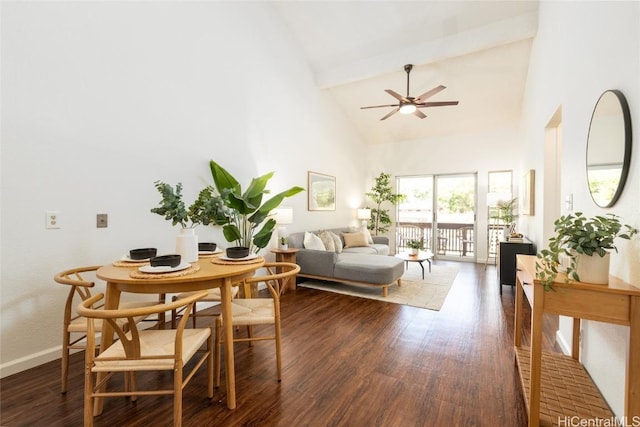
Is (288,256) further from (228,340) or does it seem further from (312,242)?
(228,340)

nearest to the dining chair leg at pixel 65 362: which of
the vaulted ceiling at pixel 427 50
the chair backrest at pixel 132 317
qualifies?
the chair backrest at pixel 132 317

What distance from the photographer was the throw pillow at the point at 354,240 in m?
5.91

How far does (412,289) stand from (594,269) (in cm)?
298

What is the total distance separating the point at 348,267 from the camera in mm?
4141

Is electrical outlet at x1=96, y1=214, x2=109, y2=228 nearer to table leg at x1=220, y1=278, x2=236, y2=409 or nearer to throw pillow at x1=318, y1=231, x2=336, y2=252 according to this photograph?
table leg at x1=220, y1=278, x2=236, y2=409

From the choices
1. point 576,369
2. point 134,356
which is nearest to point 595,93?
point 576,369

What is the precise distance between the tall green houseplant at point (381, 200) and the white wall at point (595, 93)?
4079mm

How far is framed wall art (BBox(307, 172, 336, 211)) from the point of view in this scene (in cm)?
554

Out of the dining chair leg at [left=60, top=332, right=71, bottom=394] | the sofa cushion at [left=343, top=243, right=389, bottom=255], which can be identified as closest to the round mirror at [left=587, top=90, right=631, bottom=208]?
the dining chair leg at [left=60, top=332, right=71, bottom=394]

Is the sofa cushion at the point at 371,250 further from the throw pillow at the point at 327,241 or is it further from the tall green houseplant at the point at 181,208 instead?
the tall green houseplant at the point at 181,208

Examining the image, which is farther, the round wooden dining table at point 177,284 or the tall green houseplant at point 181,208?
the tall green houseplant at point 181,208

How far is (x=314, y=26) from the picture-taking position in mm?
4785

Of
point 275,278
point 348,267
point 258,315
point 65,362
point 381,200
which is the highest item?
point 381,200

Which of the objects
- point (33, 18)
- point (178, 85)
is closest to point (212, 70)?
point (178, 85)
